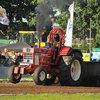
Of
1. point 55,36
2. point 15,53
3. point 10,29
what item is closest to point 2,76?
point 15,53

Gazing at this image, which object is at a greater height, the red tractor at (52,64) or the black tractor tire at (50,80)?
the red tractor at (52,64)

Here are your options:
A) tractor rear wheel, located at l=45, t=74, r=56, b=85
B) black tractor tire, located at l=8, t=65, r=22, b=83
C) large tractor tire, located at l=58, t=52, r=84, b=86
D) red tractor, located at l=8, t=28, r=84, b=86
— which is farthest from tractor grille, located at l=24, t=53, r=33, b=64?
tractor rear wheel, located at l=45, t=74, r=56, b=85

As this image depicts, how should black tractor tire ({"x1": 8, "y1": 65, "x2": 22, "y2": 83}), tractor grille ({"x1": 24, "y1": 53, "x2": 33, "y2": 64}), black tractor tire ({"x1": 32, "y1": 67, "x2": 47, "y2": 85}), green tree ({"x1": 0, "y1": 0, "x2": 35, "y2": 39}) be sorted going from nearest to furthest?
black tractor tire ({"x1": 32, "y1": 67, "x2": 47, "y2": 85}) → black tractor tire ({"x1": 8, "y1": 65, "x2": 22, "y2": 83}) → tractor grille ({"x1": 24, "y1": 53, "x2": 33, "y2": 64}) → green tree ({"x1": 0, "y1": 0, "x2": 35, "y2": 39})

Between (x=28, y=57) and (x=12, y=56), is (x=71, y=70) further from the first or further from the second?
(x=12, y=56)

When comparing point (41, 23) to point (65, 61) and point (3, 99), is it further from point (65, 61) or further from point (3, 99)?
point (3, 99)

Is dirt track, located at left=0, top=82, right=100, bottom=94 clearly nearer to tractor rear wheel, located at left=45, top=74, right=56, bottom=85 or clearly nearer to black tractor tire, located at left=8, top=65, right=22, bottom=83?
black tractor tire, located at left=8, top=65, right=22, bottom=83

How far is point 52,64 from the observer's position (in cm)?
1191

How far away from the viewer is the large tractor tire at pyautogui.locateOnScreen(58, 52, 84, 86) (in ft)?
38.3

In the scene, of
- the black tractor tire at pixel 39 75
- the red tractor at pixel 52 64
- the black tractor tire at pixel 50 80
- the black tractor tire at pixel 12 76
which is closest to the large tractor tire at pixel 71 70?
the red tractor at pixel 52 64

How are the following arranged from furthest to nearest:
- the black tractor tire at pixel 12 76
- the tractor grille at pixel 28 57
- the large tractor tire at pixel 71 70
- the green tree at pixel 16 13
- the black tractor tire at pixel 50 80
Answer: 1. the green tree at pixel 16 13
2. the black tractor tire at pixel 50 80
3. the large tractor tire at pixel 71 70
4. the tractor grille at pixel 28 57
5. the black tractor tire at pixel 12 76

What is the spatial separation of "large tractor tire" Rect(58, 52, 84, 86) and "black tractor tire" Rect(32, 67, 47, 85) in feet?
3.20

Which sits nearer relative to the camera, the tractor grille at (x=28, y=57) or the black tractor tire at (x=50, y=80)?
the tractor grille at (x=28, y=57)

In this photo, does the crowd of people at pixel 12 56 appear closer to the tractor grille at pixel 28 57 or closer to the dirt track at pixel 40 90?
the tractor grille at pixel 28 57

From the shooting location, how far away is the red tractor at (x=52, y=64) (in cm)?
1107
